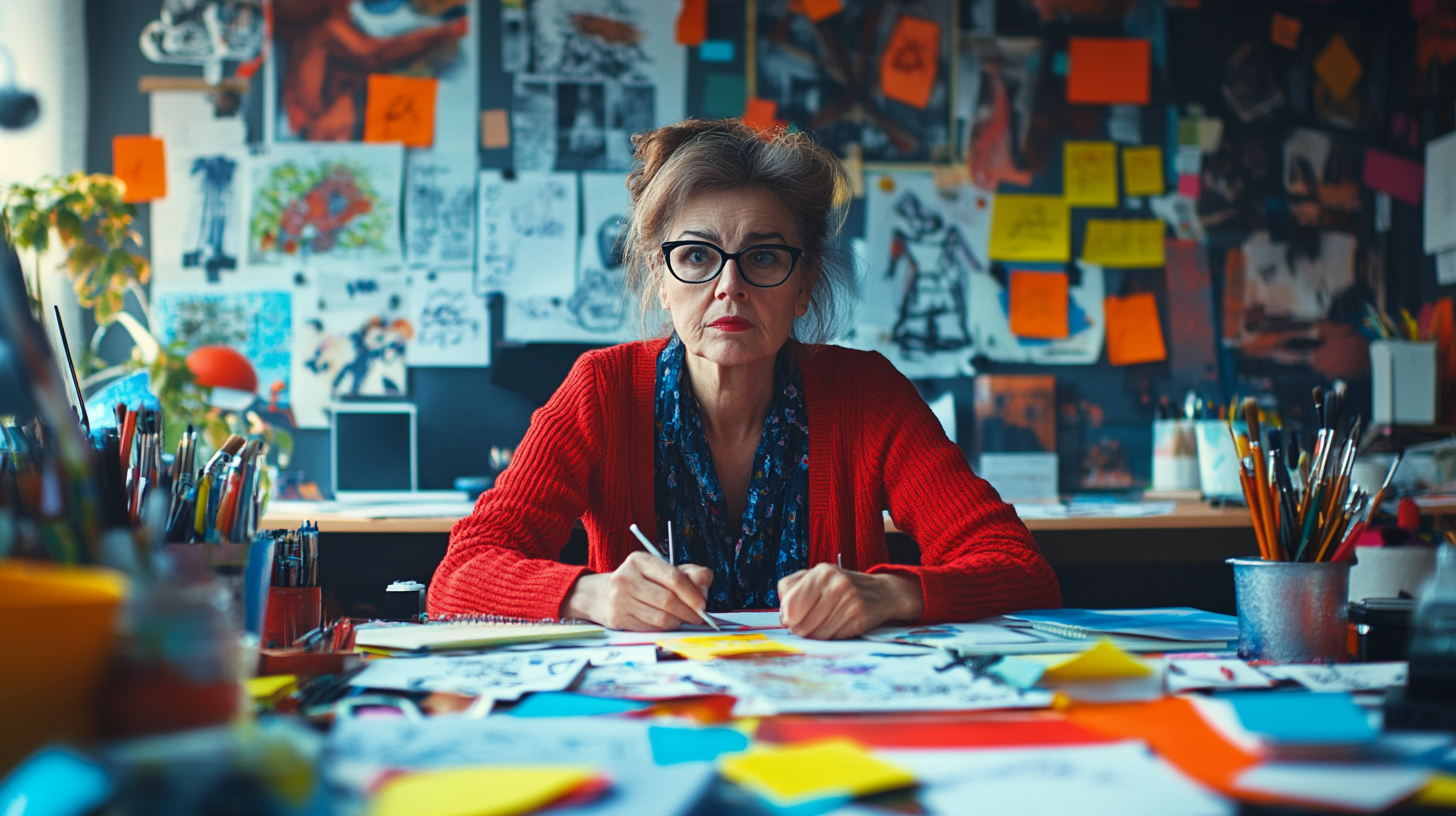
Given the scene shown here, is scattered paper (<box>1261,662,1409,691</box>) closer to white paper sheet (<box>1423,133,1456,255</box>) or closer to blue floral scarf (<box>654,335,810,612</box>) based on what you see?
blue floral scarf (<box>654,335,810,612</box>)

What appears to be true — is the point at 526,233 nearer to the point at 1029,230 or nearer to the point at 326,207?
the point at 326,207

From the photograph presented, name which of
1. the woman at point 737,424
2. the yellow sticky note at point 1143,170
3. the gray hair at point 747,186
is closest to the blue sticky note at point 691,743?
the woman at point 737,424

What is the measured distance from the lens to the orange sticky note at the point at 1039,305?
98.5 inches

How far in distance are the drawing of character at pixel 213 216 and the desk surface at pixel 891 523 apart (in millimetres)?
748

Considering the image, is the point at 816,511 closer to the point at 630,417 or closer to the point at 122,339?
the point at 630,417

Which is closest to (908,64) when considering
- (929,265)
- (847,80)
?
(847,80)

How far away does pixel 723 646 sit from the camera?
80 centimetres

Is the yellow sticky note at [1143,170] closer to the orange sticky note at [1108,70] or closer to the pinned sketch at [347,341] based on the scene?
the orange sticky note at [1108,70]

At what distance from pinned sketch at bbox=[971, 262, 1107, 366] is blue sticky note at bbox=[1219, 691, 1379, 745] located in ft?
6.53

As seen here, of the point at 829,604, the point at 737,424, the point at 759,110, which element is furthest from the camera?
the point at 759,110

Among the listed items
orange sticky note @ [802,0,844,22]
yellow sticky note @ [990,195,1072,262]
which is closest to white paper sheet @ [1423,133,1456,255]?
yellow sticky note @ [990,195,1072,262]

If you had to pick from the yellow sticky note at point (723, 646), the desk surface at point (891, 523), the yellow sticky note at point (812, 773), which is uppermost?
the yellow sticky note at point (812, 773)

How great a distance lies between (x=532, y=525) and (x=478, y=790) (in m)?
0.76

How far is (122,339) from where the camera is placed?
7.74 feet
